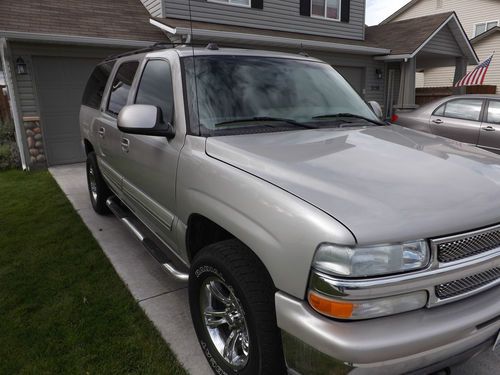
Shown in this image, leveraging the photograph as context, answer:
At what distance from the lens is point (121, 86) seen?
3988mm

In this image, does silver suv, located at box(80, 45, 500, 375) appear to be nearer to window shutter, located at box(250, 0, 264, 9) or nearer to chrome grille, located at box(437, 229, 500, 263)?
chrome grille, located at box(437, 229, 500, 263)

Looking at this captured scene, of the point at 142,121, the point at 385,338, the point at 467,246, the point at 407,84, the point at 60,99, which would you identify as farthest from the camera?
the point at 407,84

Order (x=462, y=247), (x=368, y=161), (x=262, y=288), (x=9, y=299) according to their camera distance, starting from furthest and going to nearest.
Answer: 1. (x=9, y=299)
2. (x=368, y=161)
3. (x=262, y=288)
4. (x=462, y=247)

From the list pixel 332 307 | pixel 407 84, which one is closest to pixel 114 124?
pixel 332 307

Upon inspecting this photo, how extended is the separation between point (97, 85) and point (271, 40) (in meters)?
6.64

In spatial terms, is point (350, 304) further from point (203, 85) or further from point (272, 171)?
point (203, 85)

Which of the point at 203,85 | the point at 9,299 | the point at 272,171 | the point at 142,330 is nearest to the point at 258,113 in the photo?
the point at 203,85

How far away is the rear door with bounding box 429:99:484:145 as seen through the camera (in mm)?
7250

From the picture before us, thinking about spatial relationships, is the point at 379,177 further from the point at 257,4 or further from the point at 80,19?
the point at 257,4

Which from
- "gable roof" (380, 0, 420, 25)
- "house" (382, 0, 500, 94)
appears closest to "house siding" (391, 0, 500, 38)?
"house" (382, 0, 500, 94)

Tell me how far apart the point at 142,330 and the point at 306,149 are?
176cm

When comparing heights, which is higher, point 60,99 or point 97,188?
point 60,99

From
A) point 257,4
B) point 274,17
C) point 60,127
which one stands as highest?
point 257,4

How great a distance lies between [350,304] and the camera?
5.16 ft
